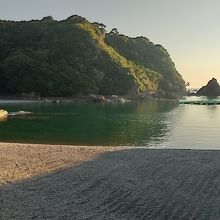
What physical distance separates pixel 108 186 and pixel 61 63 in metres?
138


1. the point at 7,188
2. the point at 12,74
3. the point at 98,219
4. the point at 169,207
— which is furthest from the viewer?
the point at 12,74

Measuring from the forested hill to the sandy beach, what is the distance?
121 metres

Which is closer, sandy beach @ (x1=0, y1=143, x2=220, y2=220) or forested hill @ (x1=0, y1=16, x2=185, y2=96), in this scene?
sandy beach @ (x1=0, y1=143, x2=220, y2=220)

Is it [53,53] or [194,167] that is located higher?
[53,53]

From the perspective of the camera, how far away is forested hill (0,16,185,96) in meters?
144

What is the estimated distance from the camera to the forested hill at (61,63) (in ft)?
472

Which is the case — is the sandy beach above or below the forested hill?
below

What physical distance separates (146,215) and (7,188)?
5862 mm

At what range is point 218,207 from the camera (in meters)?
15.1

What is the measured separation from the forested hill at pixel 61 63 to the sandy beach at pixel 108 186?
4762 inches

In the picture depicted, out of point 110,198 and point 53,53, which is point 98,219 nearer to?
point 110,198

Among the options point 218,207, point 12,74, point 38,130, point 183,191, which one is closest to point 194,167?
point 183,191

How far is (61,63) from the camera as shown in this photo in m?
153

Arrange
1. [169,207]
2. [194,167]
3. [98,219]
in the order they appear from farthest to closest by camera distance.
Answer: [194,167]
[169,207]
[98,219]
